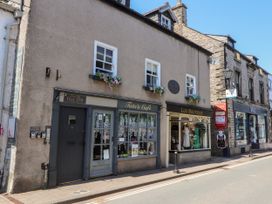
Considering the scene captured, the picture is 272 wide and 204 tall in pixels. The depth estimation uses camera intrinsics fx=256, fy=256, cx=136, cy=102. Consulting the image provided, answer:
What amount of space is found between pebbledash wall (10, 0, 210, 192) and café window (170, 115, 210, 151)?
4.40ft

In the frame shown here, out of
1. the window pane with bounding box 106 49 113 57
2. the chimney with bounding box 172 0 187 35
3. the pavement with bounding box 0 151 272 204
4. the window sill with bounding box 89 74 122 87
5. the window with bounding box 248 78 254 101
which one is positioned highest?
the chimney with bounding box 172 0 187 35

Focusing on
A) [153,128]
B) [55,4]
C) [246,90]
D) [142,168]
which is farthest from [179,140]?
[246,90]

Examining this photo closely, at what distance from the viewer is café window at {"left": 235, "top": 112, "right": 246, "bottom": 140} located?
19195mm

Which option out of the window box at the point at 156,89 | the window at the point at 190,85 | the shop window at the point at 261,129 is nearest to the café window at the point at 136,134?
the window box at the point at 156,89

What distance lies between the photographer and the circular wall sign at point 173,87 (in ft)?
41.8

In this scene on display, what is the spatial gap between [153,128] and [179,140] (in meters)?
2.53

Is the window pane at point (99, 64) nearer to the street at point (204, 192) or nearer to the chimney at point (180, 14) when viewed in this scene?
the street at point (204, 192)

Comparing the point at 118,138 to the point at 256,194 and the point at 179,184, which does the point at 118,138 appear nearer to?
the point at 179,184

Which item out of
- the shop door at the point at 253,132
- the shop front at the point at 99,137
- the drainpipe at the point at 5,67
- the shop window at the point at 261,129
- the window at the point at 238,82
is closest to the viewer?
the drainpipe at the point at 5,67

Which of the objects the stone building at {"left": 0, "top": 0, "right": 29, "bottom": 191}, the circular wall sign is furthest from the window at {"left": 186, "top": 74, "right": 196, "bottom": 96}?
the stone building at {"left": 0, "top": 0, "right": 29, "bottom": 191}

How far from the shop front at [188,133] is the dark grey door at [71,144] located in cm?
500

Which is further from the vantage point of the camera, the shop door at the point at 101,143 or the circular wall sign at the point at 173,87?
the circular wall sign at the point at 173,87

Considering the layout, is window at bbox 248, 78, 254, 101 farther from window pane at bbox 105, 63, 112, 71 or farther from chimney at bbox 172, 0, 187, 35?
window pane at bbox 105, 63, 112, 71

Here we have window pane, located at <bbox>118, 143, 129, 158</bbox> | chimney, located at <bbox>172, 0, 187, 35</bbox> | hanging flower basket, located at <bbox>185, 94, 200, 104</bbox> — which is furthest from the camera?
chimney, located at <bbox>172, 0, 187, 35</bbox>
